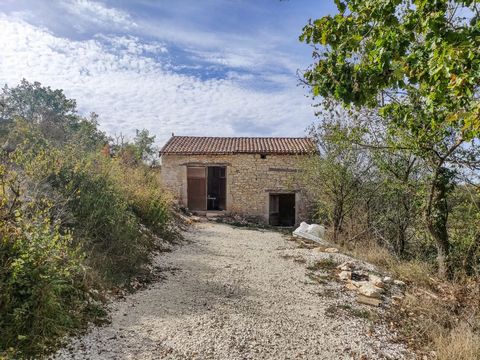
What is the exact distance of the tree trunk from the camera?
20.7 ft

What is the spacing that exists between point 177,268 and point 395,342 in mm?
3852

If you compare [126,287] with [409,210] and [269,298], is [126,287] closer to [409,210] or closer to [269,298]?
[269,298]

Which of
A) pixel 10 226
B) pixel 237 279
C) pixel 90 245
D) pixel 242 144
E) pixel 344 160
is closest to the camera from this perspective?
pixel 10 226

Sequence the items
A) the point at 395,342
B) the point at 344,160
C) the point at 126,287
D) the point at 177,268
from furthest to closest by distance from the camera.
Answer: the point at 344,160, the point at 177,268, the point at 126,287, the point at 395,342

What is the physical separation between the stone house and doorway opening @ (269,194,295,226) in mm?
47

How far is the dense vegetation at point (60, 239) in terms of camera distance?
2.99 meters

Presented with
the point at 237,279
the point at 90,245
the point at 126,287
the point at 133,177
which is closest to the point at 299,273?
the point at 237,279

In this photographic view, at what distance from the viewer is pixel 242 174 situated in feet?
47.7

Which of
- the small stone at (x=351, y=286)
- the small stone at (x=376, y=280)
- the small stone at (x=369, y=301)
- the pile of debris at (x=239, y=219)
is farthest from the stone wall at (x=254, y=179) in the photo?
the small stone at (x=369, y=301)

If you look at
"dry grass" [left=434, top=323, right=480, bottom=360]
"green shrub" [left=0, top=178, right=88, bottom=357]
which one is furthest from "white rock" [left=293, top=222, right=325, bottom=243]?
"green shrub" [left=0, top=178, right=88, bottom=357]

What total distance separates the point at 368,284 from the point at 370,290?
0.28 meters

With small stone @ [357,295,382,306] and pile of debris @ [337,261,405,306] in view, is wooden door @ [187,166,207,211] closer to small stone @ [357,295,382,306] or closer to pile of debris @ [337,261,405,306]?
pile of debris @ [337,261,405,306]

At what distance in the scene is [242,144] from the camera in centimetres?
1535

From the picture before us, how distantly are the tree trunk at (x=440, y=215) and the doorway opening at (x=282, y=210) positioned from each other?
29.5ft
